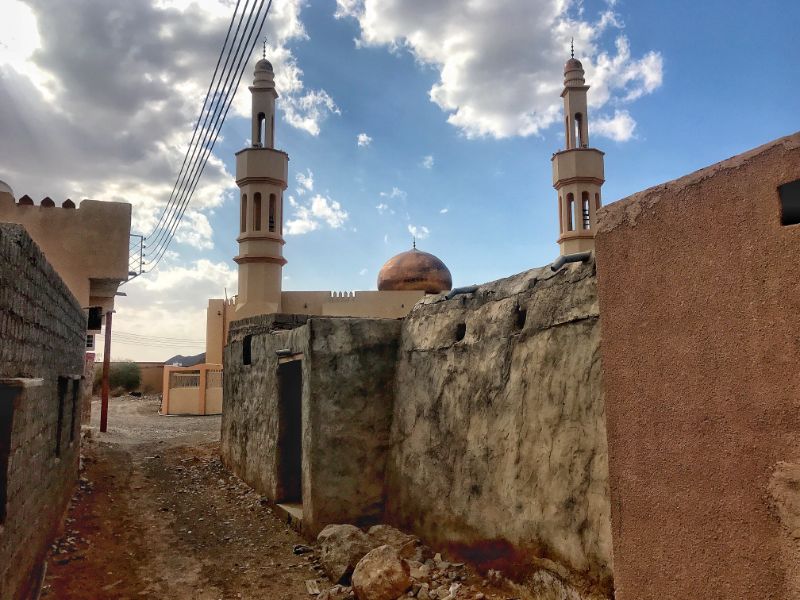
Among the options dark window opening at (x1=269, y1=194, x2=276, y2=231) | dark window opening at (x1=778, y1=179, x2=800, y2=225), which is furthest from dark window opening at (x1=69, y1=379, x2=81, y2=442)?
dark window opening at (x1=269, y1=194, x2=276, y2=231)

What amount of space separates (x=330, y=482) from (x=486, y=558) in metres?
Answer: 1.87

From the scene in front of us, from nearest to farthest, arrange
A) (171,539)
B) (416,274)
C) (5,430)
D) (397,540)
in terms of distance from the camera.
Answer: (5,430) → (397,540) → (171,539) → (416,274)

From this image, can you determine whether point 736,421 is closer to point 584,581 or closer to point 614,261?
point 614,261

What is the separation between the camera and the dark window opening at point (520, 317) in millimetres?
4233

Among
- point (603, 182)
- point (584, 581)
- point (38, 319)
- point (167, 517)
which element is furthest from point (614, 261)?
point (603, 182)

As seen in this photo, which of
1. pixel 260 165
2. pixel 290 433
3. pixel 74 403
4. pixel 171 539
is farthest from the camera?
pixel 260 165

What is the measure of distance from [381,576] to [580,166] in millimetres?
17736

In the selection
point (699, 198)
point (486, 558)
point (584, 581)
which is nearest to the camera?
point (699, 198)

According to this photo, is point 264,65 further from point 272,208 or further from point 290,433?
point 290,433

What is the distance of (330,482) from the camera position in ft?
18.7

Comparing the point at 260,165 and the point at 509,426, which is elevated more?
the point at 260,165

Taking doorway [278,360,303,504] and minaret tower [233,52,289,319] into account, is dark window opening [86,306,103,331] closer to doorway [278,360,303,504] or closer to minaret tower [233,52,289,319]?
doorway [278,360,303,504]

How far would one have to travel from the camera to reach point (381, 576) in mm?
4273

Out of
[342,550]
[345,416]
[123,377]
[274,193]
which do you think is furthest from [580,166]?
[123,377]
